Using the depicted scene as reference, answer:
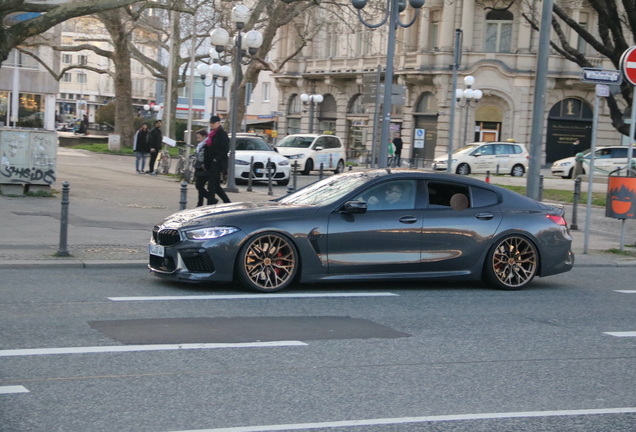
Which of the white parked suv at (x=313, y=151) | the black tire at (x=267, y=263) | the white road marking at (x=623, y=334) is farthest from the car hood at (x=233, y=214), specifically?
the white parked suv at (x=313, y=151)

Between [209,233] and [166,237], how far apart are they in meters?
0.55

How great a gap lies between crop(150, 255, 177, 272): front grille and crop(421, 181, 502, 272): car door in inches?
109

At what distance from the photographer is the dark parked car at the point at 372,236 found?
9.44 metres

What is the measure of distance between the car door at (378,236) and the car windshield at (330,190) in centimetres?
19

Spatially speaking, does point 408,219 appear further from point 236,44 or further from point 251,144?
point 251,144

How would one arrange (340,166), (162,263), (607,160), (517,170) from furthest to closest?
(517,170)
(607,160)
(340,166)
(162,263)

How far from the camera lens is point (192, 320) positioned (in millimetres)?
7969

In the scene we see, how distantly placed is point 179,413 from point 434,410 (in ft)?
4.98

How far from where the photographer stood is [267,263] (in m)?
9.56

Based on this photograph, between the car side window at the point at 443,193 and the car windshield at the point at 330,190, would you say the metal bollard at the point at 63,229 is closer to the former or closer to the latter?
the car windshield at the point at 330,190

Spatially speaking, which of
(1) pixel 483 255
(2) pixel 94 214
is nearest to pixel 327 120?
(2) pixel 94 214

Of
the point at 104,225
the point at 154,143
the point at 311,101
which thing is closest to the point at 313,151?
the point at 154,143

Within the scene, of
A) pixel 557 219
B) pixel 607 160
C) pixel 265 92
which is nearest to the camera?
pixel 557 219

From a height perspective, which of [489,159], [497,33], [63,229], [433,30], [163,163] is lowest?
[63,229]
